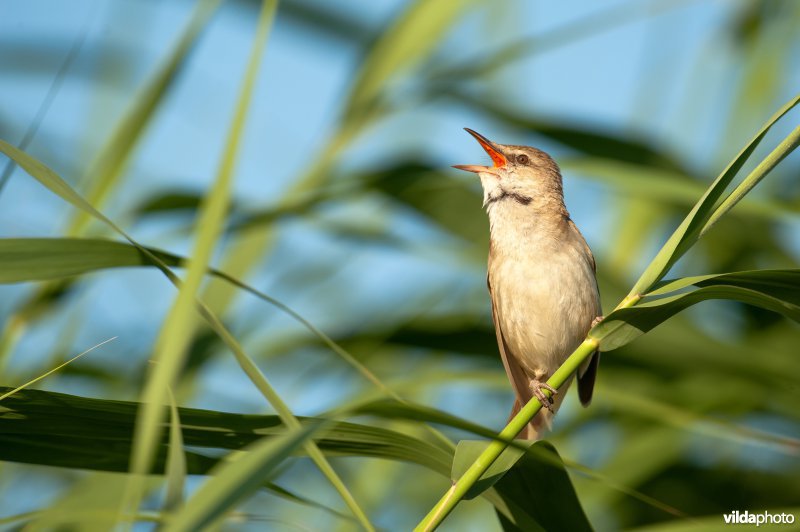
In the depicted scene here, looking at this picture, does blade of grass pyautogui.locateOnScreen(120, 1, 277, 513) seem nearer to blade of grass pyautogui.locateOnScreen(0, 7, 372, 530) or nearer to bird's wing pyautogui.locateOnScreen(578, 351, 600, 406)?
blade of grass pyautogui.locateOnScreen(0, 7, 372, 530)

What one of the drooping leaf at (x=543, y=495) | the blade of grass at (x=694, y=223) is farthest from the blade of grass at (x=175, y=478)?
the blade of grass at (x=694, y=223)

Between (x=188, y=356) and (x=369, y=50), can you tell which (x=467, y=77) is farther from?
(x=188, y=356)

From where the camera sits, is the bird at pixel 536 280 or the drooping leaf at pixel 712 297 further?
the bird at pixel 536 280

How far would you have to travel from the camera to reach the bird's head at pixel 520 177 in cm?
303

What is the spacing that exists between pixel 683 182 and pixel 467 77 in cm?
72

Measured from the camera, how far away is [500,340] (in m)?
2.80

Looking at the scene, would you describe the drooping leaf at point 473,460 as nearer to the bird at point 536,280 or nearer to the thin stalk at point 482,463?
the thin stalk at point 482,463

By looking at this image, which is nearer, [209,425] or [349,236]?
[209,425]

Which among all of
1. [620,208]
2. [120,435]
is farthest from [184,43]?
[620,208]

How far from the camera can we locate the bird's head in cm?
303

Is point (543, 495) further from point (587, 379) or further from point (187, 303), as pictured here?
point (587, 379)

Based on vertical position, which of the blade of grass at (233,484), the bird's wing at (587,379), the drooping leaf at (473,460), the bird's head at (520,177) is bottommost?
the blade of grass at (233,484)

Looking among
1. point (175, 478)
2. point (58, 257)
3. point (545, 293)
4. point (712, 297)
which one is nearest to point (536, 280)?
point (545, 293)

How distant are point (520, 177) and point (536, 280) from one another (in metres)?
0.49
